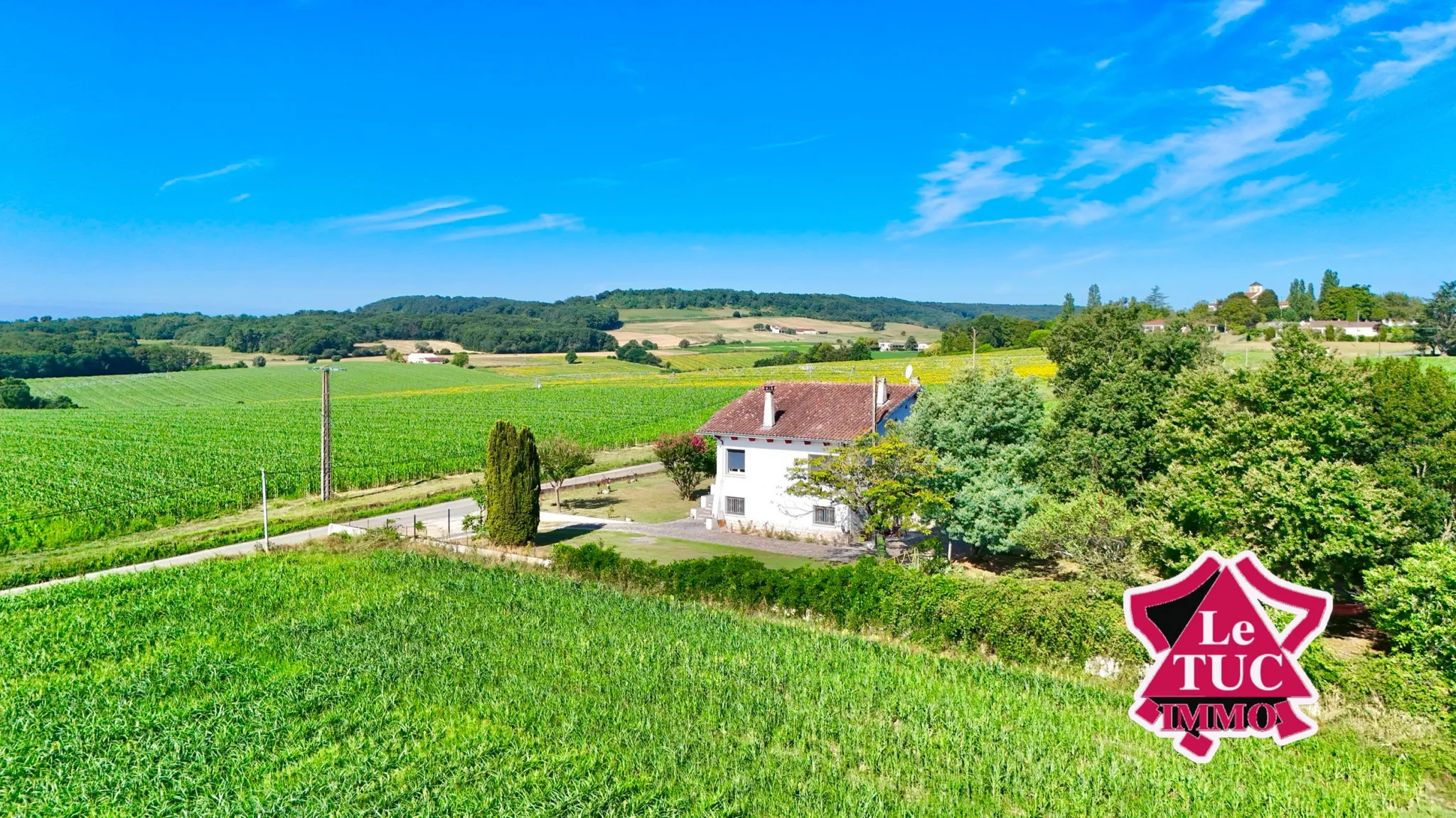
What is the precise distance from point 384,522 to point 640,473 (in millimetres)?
16368

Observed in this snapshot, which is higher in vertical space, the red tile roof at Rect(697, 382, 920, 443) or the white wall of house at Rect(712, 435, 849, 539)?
the red tile roof at Rect(697, 382, 920, 443)

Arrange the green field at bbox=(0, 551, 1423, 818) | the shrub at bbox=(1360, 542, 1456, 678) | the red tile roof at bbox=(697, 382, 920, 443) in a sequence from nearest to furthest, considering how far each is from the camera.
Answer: the green field at bbox=(0, 551, 1423, 818) < the shrub at bbox=(1360, 542, 1456, 678) < the red tile roof at bbox=(697, 382, 920, 443)

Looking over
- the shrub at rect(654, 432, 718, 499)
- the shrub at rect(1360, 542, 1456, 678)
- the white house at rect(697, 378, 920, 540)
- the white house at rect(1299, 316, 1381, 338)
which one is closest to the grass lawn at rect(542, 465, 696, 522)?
the shrub at rect(654, 432, 718, 499)

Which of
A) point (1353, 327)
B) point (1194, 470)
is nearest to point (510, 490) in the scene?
point (1194, 470)

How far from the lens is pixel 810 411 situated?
105 ft

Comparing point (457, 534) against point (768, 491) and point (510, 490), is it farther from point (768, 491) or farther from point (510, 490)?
point (768, 491)

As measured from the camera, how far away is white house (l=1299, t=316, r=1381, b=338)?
3568 inches

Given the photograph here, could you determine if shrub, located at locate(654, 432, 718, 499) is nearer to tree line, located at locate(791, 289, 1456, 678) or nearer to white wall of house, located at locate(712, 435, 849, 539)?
white wall of house, located at locate(712, 435, 849, 539)

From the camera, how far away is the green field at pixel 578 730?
37.1 ft

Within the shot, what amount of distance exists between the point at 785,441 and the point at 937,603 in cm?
1349

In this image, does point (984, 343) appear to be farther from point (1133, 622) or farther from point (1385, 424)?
point (1133, 622)

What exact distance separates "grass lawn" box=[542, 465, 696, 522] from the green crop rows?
1018 centimetres

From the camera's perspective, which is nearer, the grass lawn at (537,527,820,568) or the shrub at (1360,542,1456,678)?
the shrub at (1360,542,1456,678)

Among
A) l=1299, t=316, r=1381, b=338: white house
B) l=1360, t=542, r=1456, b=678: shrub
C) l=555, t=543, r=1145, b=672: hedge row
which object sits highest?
l=1299, t=316, r=1381, b=338: white house
